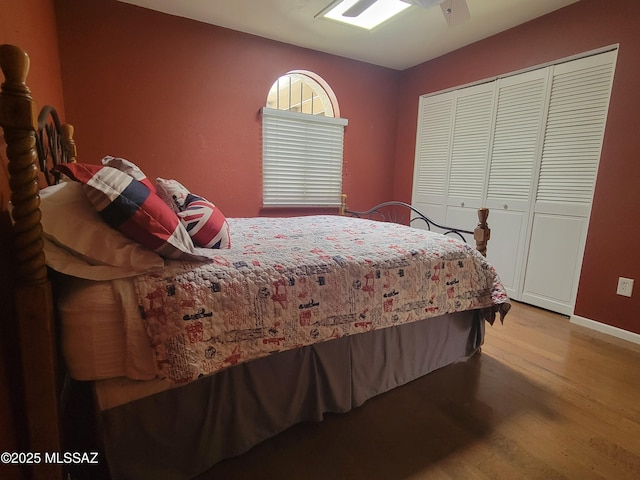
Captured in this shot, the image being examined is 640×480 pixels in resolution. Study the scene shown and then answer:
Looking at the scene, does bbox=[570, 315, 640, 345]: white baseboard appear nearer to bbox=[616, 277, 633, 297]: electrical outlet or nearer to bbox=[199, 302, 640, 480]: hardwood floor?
bbox=[616, 277, 633, 297]: electrical outlet

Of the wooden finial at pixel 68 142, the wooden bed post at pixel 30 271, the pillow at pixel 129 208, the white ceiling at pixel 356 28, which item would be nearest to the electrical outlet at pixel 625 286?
the white ceiling at pixel 356 28

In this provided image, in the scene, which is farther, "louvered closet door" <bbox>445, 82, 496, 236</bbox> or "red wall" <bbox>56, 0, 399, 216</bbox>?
"louvered closet door" <bbox>445, 82, 496, 236</bbox>

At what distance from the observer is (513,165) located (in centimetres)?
307

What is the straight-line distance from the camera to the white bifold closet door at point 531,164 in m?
2.61

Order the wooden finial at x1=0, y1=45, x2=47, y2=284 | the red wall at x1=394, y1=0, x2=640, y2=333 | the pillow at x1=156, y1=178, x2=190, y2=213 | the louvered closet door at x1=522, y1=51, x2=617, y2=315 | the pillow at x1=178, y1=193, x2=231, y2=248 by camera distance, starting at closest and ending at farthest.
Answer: the wooden finial at x1=0, y1=45, x2=47, y2=284
the pillow at x1=178, y1=193, x2=231, y2=248
the pillow at x1=156, y1=178, x2=190, y2=213
the red wall at x1=394, y1=0, x2=640, y2=333
the louvered closet door at x1=522, y1=51, x2=617, y2=315

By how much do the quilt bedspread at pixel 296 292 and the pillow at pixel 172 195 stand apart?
0.33m

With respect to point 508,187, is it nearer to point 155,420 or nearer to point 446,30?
point 446,30

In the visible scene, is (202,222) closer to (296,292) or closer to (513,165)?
(296,292)

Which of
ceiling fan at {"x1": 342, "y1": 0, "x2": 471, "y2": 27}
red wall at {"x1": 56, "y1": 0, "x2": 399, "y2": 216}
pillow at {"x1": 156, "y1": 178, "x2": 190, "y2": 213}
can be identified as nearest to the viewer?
pillow at {"x1": 156, "y1": 178, "x2": 190, "y2": 213}

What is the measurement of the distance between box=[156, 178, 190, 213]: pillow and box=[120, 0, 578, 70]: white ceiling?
6.09 feet

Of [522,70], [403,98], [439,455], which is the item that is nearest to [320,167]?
[403,98]

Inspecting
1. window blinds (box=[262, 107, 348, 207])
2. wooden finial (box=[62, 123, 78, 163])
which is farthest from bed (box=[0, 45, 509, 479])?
window blinds (box=[262, 107, 348, 207])

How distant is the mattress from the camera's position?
96 cm

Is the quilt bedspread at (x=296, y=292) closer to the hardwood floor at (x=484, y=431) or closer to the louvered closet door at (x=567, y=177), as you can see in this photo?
the hardwood floor at (x=484, y=431)
